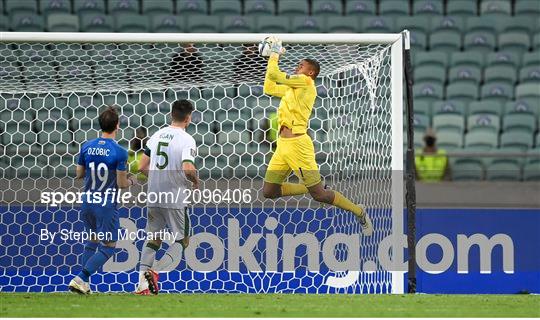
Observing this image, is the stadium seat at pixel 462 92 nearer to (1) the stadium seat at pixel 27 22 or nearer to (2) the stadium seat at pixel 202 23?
(2) the stadium seat at pixel 202 23

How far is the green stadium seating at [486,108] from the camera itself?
14156 millimetres

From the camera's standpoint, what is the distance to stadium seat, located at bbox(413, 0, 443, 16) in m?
15.8

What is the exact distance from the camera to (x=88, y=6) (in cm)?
1538

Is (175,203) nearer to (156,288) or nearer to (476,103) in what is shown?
(156,288)

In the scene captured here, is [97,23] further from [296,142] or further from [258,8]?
[296,142]

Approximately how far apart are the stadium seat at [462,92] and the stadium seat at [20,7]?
5.31 metres

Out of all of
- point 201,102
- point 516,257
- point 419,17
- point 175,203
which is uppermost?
point 419,17

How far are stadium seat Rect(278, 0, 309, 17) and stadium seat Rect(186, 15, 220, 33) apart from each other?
0.98 meters

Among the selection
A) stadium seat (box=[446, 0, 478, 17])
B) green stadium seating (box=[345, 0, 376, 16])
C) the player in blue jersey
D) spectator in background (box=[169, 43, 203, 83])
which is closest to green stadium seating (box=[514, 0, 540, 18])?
stadium seat (box=[446, 0, 478, 17])

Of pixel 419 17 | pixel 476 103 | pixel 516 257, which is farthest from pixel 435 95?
pixel 516 257

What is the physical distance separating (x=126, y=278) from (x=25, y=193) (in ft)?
3.53

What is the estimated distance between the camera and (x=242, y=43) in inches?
358

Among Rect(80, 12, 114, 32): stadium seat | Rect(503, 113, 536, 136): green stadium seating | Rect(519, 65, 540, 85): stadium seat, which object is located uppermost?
Rect(80, 12, 114, 32): stadium seat

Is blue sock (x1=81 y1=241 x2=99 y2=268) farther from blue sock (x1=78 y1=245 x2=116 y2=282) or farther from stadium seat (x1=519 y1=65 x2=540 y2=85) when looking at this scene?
stadium seat (x1=519 y1=65 x2=540 y2=85)
